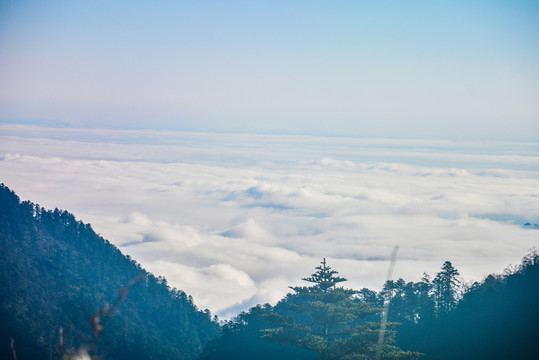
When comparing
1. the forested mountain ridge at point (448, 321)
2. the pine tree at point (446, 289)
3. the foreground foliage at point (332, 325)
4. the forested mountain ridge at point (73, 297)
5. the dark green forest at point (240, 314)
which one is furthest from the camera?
the forested mountain ridge at point (73, 297)

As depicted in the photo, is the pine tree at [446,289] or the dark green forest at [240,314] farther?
the pine tree at [446,289]

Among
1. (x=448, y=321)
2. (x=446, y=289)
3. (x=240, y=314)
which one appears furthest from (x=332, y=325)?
(x=240, y=314)

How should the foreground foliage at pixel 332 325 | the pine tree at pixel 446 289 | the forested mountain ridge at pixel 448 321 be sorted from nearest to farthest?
the foreground foliage at pixel 332 325 → the forested mountain ridge at pixel 448 321 → the pine tree at pixel 446 289

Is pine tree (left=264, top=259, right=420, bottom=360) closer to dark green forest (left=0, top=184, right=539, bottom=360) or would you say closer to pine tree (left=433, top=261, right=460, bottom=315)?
dark green forest (left=0, top=184, right=539, bottom=360)

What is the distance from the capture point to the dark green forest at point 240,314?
24.4m

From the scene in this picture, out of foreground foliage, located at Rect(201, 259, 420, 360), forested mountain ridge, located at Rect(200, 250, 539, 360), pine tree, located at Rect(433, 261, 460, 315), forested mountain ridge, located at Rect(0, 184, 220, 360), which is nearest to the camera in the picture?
foreground foliage, located at Rect(201, 259, 420, 360)

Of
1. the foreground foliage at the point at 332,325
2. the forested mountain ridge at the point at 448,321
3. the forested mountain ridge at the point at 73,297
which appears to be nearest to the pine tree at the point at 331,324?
the foreground foliage at the point at 332,325

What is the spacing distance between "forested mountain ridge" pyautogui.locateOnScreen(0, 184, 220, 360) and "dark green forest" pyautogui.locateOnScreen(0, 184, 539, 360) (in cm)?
17

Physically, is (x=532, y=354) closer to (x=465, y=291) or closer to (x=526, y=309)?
(x=526, y=309)

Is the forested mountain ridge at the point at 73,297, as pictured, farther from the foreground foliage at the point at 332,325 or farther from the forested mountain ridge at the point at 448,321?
the foreground foliage at the point at 332,325

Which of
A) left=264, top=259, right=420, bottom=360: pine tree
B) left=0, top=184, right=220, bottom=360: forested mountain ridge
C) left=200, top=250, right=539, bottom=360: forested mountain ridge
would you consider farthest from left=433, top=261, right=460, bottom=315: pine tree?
left=0, top=184, right=220, bottom=360: forested mountain ridge

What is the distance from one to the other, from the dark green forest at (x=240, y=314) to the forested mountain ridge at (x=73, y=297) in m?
0.17

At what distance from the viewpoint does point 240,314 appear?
43.2m

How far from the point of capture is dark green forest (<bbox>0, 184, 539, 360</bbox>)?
24.4m
